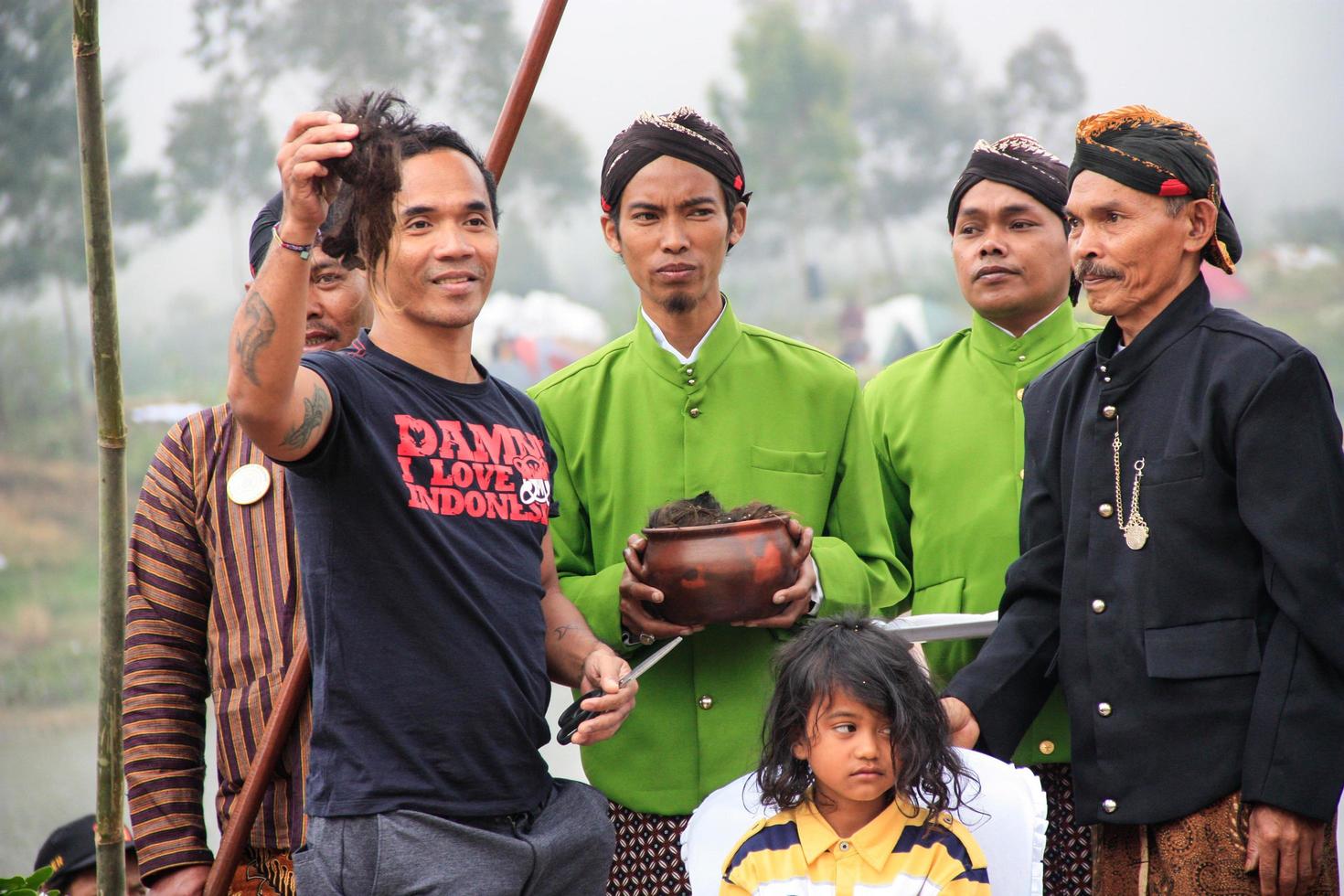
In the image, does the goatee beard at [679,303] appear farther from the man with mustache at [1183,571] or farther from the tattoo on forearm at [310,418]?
the tattoo on forearm at [310,418]

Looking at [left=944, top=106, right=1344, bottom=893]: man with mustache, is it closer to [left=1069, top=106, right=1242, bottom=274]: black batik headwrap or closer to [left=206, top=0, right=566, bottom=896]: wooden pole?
[left=1069, top=106, right=1242, bottom=274]: black batik headwrap

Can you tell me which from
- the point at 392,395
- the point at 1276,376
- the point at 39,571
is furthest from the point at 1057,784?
the point at 39,571

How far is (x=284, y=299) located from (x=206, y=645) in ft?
3.17

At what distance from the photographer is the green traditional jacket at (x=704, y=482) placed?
2.80 meters

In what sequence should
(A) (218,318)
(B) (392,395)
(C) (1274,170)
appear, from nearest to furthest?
(B) (392,395)
(C) (1274,170)
(A) (218,318)

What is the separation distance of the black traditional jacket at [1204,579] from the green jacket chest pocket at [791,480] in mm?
567

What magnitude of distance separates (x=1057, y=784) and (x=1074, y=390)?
0.89 meters

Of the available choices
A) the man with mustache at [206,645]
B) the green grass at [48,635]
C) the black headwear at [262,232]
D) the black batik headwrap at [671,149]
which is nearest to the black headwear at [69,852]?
the man with mustache at [206,645]

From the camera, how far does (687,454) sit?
9.69 ft

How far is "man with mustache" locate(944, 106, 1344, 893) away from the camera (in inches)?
85.0

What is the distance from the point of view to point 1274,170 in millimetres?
7430

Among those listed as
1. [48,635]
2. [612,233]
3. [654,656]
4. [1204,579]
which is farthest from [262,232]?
[48,635]

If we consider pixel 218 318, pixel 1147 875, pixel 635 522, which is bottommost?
pixel 1147 875

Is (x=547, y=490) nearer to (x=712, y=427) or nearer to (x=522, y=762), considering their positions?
(x=522, y=762)
